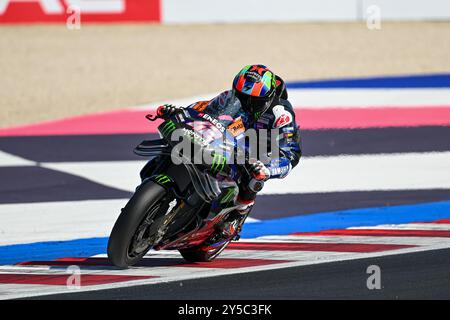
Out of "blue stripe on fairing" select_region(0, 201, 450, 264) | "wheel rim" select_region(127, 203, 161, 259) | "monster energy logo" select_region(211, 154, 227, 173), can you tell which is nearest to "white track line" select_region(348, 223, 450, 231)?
"blue stripe on fairing" select_region(0, 201, 450, 264)

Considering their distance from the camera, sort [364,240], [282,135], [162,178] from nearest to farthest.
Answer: [162,178]
[282,135]
[364,240]

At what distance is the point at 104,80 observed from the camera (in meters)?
19.0

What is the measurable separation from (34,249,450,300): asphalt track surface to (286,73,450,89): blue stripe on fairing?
9757mm

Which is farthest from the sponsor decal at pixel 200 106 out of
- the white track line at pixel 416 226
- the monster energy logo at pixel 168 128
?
the white track line at pixel 416 226

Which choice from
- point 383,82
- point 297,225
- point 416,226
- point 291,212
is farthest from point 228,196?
point 383,82

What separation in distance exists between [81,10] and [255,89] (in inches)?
634

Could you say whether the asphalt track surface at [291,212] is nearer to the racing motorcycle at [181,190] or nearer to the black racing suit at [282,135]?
the racing motorcycle at [181,190]

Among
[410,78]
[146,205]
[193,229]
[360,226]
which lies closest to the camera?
[146,205]

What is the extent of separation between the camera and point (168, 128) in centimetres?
731

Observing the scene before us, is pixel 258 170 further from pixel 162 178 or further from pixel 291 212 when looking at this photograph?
pixel 291 212

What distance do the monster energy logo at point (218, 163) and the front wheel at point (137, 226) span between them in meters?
0.36

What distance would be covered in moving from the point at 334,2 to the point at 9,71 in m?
7.34
